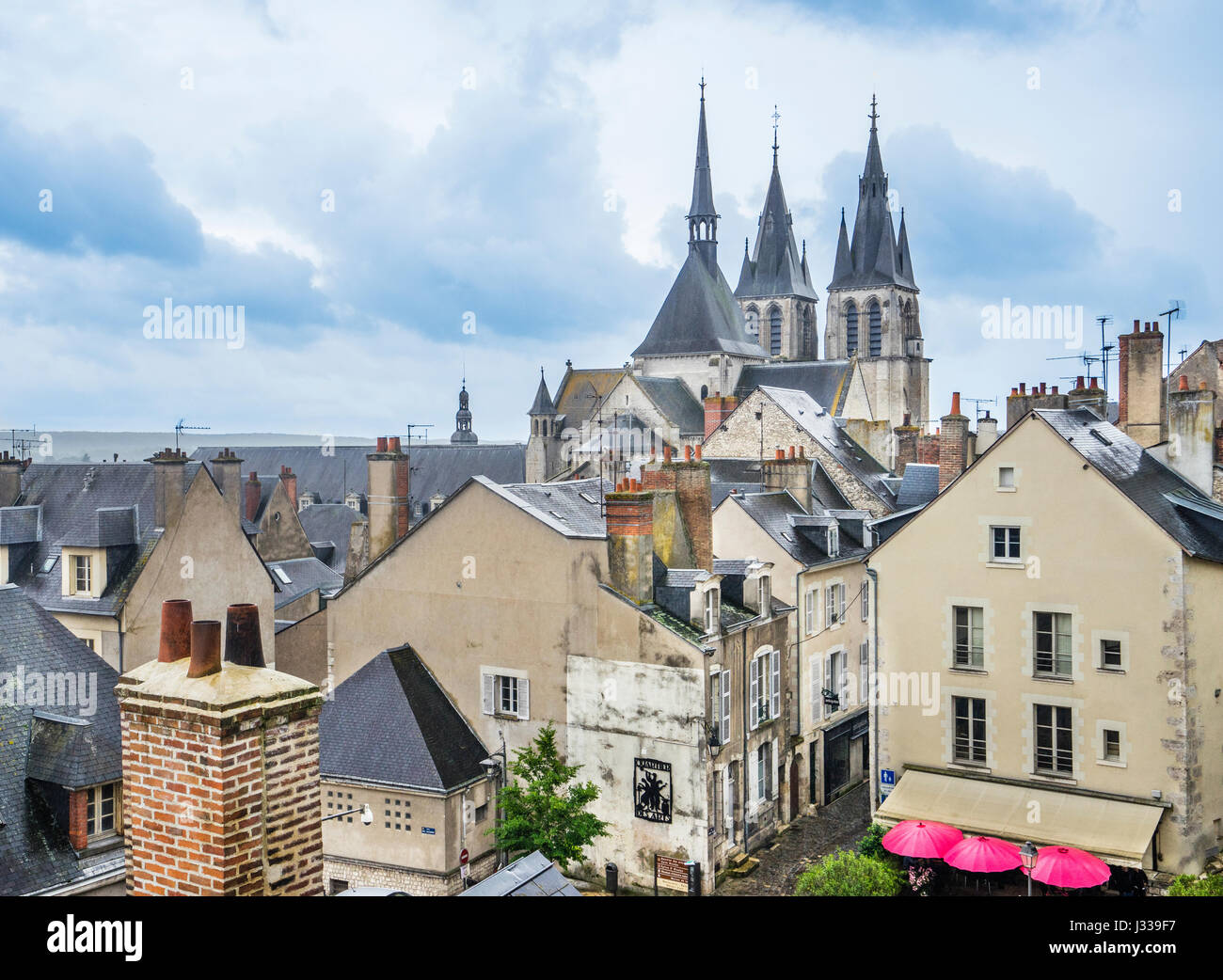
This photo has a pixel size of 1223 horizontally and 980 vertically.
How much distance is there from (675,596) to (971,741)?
20.9 ft

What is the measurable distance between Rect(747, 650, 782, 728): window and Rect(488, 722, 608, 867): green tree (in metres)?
4.49

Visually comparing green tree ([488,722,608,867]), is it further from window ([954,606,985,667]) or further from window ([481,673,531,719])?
window ([954,606,985,667])

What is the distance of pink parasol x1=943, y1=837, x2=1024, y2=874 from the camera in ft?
56.7

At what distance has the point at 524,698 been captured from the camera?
69.8ft

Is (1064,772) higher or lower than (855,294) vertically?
lower

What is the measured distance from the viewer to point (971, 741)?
20859 millimetres

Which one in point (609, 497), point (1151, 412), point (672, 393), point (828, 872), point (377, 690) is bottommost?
point (828, 872)

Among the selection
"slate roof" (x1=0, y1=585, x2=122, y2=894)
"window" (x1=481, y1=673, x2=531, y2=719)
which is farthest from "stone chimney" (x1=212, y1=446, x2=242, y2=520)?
"slate roof" (x1=0, y1=585, x2=122, y2=894)

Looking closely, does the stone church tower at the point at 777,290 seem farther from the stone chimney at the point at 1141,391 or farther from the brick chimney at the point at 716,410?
the stone chimney at the point at 1141,391

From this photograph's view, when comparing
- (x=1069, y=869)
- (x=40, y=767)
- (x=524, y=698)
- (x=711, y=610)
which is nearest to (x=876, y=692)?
(x=711, y=610)
